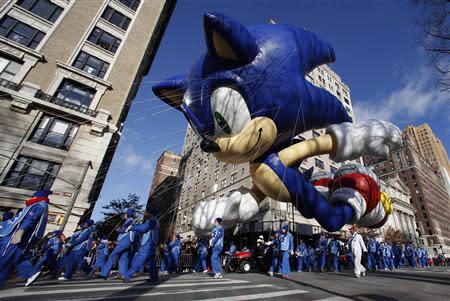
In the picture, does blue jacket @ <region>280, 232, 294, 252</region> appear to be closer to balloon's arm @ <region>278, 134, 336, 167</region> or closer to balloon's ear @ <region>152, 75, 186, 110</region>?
balloon's arm @ <region>278, 134, 336, 167</region>

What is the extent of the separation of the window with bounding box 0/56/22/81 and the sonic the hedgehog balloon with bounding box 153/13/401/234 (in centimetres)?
1468

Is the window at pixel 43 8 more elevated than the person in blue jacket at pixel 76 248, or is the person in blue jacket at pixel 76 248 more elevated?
the window at pixel 43 8

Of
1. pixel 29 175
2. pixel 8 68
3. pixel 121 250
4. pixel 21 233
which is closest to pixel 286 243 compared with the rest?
pixel 121 250

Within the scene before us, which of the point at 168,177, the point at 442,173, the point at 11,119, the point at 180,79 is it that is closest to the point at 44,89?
the point at 11,119

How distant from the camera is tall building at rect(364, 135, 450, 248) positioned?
2879 inches

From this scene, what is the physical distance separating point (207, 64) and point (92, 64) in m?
17.2

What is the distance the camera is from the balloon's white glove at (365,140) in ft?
18.2

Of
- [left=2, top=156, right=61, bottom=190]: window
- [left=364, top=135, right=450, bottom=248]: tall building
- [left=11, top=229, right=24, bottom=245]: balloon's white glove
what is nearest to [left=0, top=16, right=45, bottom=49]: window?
[left=2, top=156, right=61, bottom=190]: window

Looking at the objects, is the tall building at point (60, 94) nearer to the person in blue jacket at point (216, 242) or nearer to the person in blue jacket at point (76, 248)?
the person in blue jacket at point (76, 248)

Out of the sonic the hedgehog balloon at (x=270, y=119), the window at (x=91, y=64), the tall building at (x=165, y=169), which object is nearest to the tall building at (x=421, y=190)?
the tall building at (x=165, y=169)

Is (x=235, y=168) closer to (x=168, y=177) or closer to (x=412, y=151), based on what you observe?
(x=168, y=177)

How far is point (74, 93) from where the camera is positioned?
55.2ft

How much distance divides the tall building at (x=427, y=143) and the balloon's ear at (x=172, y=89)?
473 feet

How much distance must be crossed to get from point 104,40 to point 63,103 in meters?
7.20
